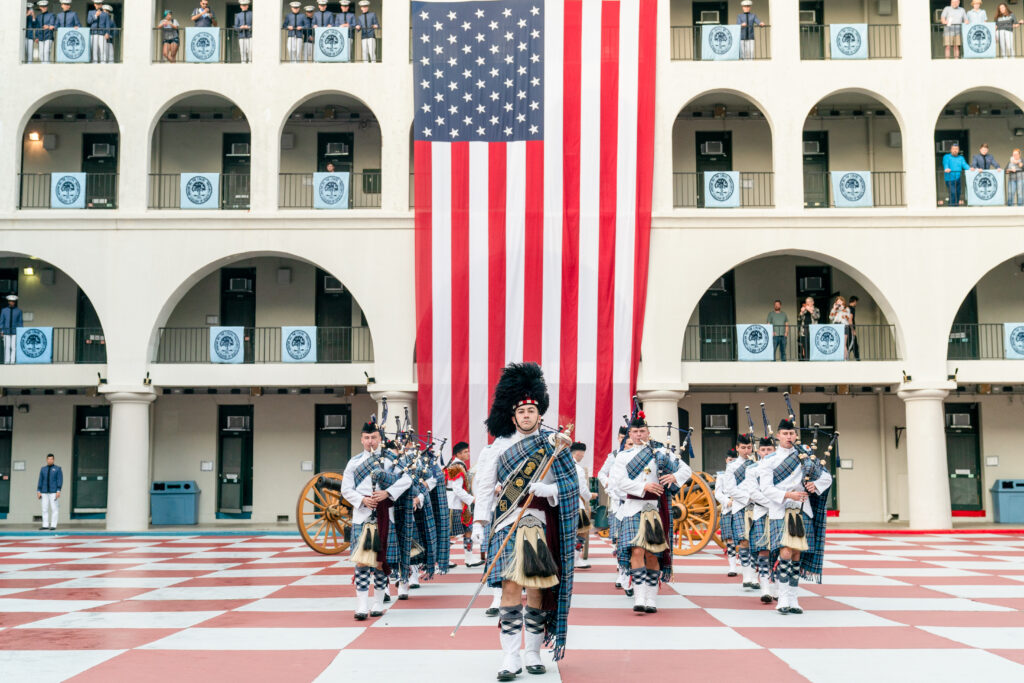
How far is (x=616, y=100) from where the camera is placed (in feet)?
78.2

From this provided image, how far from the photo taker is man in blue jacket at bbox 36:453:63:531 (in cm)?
2419

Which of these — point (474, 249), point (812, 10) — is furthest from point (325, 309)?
point (812, 10)

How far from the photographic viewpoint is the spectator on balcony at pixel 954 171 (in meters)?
24.7

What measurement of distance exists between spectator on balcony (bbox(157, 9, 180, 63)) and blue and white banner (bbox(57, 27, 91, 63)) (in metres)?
1.88

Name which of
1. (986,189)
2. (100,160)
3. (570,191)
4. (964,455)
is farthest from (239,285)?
(964,455)

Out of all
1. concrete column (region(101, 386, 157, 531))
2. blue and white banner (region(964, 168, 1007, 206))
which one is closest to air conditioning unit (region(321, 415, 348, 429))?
concrete column (region(101, 386, 157, 531))

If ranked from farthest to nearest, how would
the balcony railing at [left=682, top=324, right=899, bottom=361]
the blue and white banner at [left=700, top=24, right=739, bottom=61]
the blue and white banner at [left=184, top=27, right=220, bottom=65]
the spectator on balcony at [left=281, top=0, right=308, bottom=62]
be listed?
the balcony railing at [left=682, top=324, right=899, bottom=361] → the spectator on balcony at [left=281, top=0, right=308, bottom=62] → the blue and white banner at [left=184, top=27, right=220, bottom=65] → the blue and white banner at [left=700, top=24, right=739, bottom=61]

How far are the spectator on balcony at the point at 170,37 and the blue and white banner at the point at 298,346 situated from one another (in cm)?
745

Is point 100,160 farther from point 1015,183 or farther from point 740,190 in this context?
point 1015,183

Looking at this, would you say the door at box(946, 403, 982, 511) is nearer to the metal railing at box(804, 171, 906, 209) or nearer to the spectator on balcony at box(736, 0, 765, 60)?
the metal railing at box(804, 171, 906, 209)

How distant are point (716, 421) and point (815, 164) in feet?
24.4

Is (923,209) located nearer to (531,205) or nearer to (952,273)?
(952,273)

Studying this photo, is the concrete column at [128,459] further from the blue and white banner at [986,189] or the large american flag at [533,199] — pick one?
the blue and white banner at [986,189]

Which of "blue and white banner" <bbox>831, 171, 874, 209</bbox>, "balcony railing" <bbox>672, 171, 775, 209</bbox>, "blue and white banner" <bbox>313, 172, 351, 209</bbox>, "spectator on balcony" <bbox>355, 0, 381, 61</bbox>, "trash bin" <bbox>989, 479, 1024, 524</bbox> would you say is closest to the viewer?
"blue and white banner" <bbox>831, 171, 874, 209</bbox>
